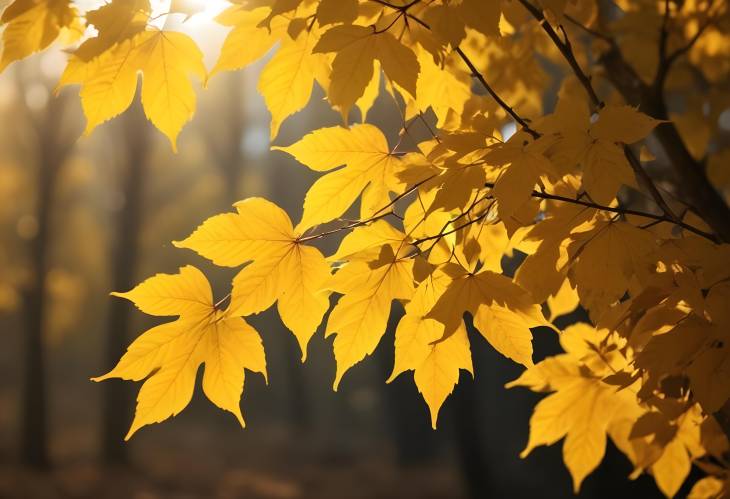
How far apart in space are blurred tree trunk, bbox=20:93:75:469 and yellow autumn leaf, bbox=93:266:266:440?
31.9 ft

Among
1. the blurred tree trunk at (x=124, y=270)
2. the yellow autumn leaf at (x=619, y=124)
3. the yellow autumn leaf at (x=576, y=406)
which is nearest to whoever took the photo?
the yellow autumn leaf at (x=619, y=124)

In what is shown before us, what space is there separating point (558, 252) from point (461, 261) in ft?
0.53

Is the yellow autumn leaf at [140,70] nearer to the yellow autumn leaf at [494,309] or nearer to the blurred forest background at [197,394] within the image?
the yellow autumn leaf at [494,309]

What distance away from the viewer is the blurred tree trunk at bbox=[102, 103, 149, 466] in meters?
9.69

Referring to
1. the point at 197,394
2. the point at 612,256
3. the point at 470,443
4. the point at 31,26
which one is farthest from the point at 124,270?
the point at 612,256

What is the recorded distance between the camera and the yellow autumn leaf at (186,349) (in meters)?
1.07

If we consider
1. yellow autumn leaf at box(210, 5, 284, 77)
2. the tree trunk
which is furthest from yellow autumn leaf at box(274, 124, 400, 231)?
the tree trunk

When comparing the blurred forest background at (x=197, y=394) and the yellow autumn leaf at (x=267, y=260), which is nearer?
the yellow autumn leaf at (x=267, y=260)

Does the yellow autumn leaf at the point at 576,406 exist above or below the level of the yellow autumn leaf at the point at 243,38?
below

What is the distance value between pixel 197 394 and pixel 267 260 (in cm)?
1539

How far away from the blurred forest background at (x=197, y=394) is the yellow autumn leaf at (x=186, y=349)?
159cm

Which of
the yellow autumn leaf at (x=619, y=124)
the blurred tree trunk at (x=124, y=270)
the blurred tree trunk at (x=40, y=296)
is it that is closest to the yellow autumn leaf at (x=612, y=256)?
the yellow autumn leaf at (x=619, y=124)

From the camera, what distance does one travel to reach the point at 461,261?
1.15 metres

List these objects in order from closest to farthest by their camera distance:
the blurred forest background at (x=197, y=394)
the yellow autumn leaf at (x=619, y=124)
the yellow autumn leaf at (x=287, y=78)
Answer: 1. the yellow autumn leaf at (x=619, y=124)
2. the yellow autumn leaf at (x=287, y=78)
3. the blurred forest background at (x=197, y=394)
